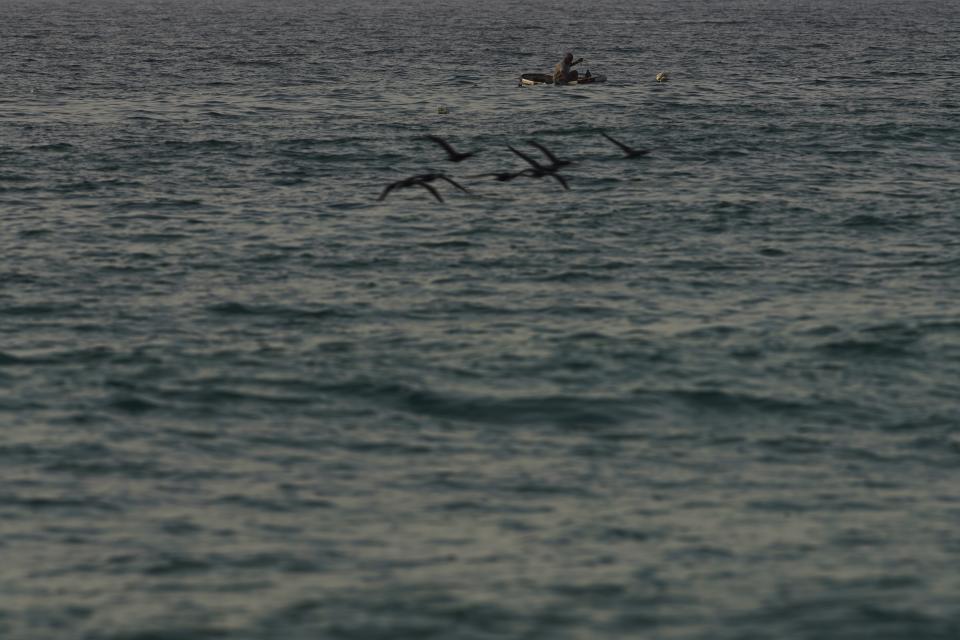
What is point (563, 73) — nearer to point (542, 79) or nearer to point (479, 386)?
point (542, 79)

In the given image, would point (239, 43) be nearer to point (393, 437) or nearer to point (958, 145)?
point (958, 145)

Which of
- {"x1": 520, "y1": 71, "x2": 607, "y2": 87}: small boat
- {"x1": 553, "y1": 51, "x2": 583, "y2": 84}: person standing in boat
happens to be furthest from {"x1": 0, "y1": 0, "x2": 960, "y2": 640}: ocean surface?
{"x1": 520, "y1": 71, "x2": 607, "y2": 87}: small boat

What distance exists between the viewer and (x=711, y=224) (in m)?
41.5

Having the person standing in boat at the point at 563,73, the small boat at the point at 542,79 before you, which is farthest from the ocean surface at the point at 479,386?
the small boat at the point at 542,79

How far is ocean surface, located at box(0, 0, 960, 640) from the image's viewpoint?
66.5 ft

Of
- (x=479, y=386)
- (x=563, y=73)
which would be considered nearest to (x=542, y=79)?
(x=563, y=73)

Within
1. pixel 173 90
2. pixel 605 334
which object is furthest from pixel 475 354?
pixel 173 90

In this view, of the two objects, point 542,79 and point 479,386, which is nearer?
point 479,386

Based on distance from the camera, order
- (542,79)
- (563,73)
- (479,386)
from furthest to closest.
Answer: (542,79), (563,73), (479,386)

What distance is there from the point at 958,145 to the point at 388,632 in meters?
42.0

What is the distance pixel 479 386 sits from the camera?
27.8 metres

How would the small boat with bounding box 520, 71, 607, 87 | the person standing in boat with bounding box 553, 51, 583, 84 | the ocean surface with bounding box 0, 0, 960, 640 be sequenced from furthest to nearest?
the small boat with bounding box 520, 71, 607, 87, the person standing in boat with bounding box 553, 51, 583, 84, the ocean surface with bounding box 0, 0, 960, 640

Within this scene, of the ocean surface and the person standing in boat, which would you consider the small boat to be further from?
the ocean surface

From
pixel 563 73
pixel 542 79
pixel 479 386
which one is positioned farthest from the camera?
pixel 542 79
